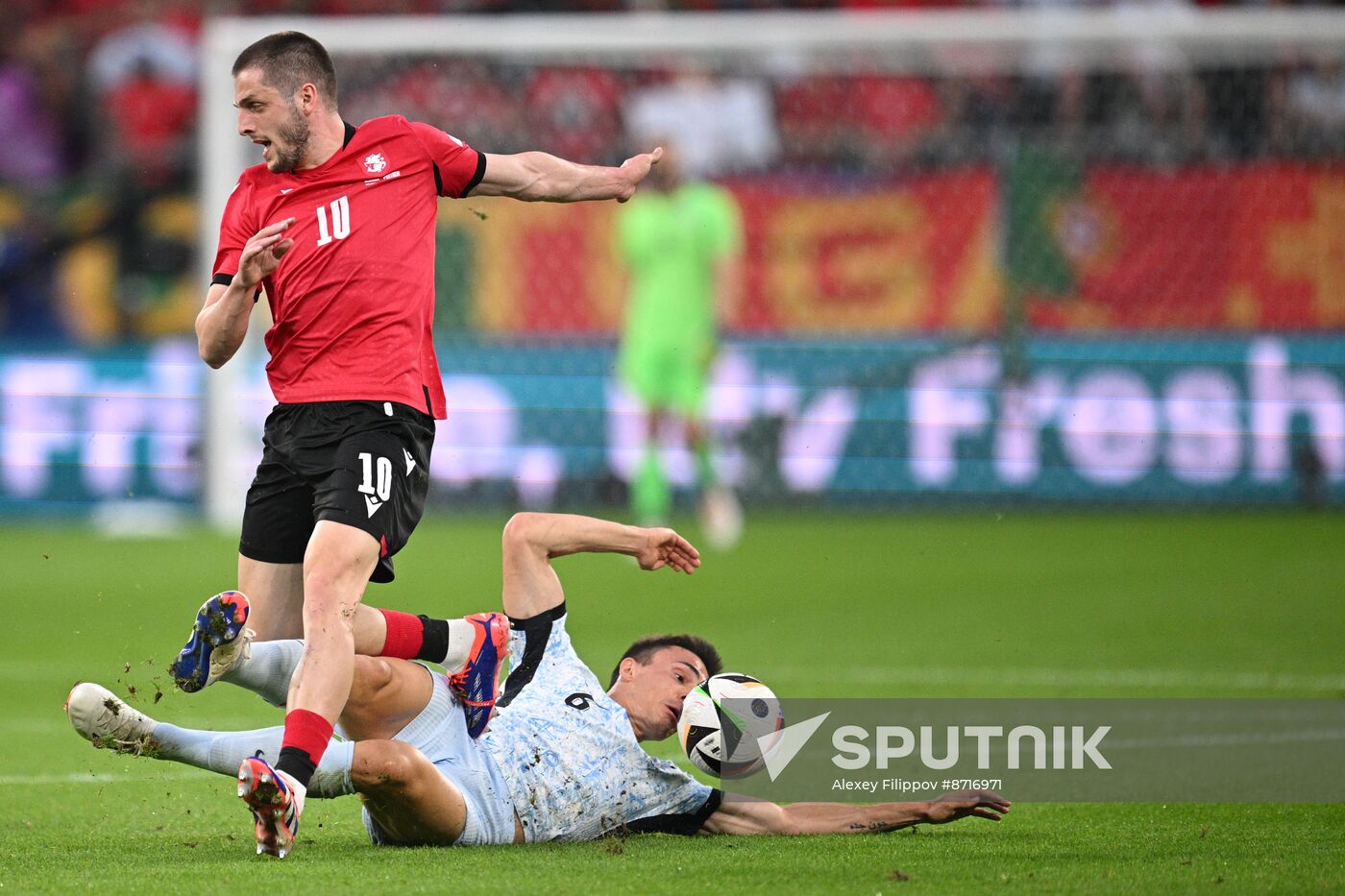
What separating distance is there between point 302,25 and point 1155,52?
22.2ft

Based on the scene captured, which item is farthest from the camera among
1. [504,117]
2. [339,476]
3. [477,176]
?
[504,117]

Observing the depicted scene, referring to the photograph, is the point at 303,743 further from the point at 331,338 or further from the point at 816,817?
the point at 816,817

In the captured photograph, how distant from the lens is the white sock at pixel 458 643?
5.19m

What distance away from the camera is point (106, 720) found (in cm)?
481

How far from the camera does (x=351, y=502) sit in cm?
498

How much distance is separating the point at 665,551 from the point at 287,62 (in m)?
1.66

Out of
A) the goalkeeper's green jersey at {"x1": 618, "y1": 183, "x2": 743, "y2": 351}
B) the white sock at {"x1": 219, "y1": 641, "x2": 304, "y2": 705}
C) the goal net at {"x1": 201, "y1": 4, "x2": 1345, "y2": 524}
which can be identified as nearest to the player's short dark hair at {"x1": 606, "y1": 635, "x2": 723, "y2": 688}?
the white sock at {"x1": 219, "y1": 641, "x2": 304, "y2": 705}

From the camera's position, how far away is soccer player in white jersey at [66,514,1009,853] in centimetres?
480

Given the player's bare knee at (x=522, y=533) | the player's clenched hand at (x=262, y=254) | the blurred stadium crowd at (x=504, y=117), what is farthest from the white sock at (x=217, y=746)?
the blurred stadium crowd at (x=504, y=117)

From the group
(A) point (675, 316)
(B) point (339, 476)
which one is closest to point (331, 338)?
(B) point (339, 476)

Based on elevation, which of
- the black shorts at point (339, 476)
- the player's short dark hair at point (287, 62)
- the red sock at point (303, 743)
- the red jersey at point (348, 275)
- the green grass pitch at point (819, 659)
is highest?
the player's short dark hair at point (287, 62)

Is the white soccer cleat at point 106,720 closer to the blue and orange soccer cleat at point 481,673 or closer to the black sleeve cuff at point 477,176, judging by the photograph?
the blue and orange soccer cleat at point 481,673

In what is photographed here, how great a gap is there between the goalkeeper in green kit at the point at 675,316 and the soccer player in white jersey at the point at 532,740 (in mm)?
8194

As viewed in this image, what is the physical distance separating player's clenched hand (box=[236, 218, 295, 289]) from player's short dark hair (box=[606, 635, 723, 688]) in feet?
4.50
